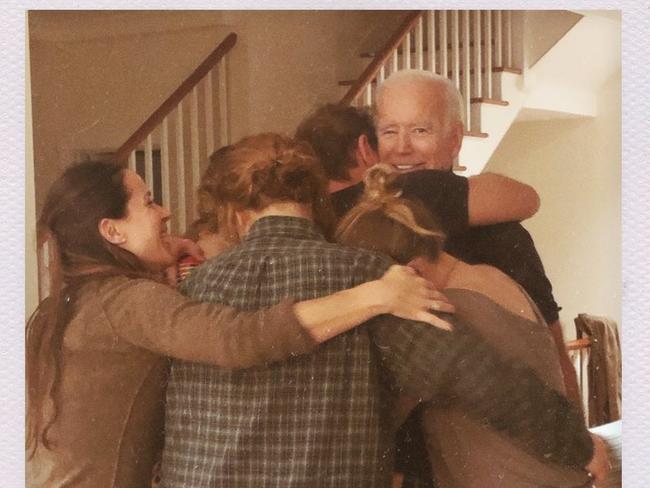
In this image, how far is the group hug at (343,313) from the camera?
0.92 m

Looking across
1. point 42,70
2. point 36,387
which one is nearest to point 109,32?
point 42,70

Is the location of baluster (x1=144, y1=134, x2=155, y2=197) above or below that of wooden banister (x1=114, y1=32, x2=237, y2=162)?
below

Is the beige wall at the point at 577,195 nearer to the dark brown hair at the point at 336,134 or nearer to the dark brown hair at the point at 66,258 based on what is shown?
the dark brown hair at the point at 336,134

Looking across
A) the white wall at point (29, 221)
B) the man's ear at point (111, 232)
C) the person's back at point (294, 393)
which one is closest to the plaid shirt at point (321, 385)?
the person's back at point (294, 393)

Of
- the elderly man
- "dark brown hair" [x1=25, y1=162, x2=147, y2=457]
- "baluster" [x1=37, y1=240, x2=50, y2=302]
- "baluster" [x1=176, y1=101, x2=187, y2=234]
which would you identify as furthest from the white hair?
"baluster" [x1=37, y1=240, x2=50, y2=302]

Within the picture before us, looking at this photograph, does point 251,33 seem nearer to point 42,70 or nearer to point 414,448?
point 42,70

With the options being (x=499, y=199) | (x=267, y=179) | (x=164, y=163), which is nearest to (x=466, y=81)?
(x=499, y=199)

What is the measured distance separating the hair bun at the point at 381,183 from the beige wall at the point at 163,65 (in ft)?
0.33

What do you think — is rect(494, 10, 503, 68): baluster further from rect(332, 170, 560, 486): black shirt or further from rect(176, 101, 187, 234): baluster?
rect(176, 101, 187, 234): baluster

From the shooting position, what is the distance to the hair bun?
3.05 ft

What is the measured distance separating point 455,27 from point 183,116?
0.34 m

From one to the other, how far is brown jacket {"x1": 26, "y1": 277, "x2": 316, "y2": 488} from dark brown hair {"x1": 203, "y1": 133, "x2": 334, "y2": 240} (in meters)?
0.11

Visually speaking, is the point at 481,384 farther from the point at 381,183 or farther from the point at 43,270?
the point at 43,270

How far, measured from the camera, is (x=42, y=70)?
995 millimetres
